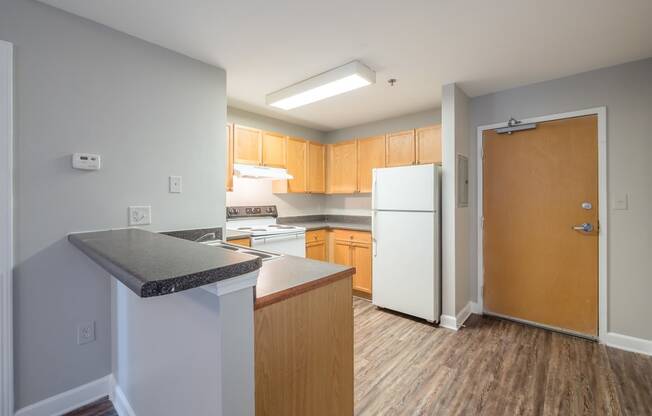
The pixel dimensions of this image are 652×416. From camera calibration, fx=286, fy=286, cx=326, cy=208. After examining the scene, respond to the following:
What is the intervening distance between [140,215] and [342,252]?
2478 mm

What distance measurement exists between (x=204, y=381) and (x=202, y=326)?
0.18m

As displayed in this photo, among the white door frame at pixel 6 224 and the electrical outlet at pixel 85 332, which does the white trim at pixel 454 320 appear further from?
the white door frame at pixel 6 224

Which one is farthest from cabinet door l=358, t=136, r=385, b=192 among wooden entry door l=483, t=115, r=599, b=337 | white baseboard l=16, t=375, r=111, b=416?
white baseboard l=16, t=375, r=111, b=416

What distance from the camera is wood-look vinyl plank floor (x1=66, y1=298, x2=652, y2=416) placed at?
1.72 m

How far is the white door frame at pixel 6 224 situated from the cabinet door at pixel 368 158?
11.0ft

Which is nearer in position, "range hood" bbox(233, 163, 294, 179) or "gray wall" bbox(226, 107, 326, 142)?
"range hood" bbox(233, 163, 294, 179)

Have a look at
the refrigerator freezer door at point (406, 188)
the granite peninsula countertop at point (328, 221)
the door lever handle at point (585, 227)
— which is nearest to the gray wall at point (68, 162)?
the refrigerator freezer door at point (406, 188)

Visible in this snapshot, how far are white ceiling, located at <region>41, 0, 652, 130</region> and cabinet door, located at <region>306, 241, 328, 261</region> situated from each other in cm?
202

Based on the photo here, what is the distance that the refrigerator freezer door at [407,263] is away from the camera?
9.25 feet

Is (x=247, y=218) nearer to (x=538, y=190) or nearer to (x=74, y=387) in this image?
(x=74, y=387)

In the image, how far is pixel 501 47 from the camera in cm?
210

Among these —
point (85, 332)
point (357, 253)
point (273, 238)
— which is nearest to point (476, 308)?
point (357, 253)

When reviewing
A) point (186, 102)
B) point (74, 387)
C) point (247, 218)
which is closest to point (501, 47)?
point (186, 102)

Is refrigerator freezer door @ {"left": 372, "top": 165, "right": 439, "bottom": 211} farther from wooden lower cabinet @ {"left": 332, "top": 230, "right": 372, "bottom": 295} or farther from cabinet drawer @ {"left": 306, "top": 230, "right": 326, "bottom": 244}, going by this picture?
cabinet drawer @ {"left": 306, "top": 230, "right": 326, "bottom": 244}
